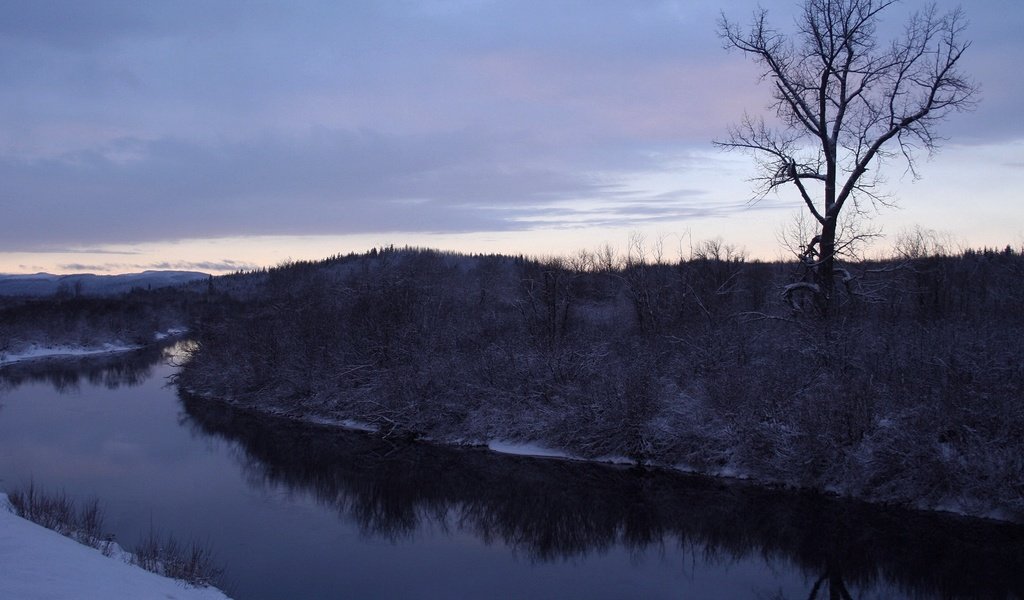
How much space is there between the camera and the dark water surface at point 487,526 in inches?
438

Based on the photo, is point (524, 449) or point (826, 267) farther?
point (524, 449)

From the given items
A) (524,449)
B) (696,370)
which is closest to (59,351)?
(524,449)

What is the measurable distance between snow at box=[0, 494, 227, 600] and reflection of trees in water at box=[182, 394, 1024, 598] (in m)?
5.83

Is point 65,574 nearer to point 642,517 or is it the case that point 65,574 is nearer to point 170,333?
point 642,517

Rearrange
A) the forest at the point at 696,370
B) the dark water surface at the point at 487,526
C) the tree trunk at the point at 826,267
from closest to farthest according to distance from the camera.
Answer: the dark water surface at the point at 487,526
the forest at the point at 696,370
the tree trunk at the point at 826,267

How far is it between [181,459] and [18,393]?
753 inches

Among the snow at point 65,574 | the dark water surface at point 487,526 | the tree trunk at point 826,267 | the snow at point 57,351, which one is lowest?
the snow at point 57,351

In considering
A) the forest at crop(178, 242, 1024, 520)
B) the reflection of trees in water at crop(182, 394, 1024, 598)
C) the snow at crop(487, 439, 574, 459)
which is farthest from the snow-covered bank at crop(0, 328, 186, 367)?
the snow at crop(487, 439, 574, 459)

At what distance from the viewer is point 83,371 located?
43.8 m

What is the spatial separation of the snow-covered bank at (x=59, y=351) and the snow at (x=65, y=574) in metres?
48.2

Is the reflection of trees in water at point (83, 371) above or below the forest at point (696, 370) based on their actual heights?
below

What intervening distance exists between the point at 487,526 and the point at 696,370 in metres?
8.82

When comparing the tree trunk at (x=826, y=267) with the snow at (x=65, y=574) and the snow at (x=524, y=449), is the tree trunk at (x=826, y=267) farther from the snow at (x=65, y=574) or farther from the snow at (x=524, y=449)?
the snow at (x=65, y=574)

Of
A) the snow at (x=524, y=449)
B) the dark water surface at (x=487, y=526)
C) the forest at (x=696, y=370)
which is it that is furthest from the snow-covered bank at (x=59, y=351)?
the snow at (x=524, y=449)
